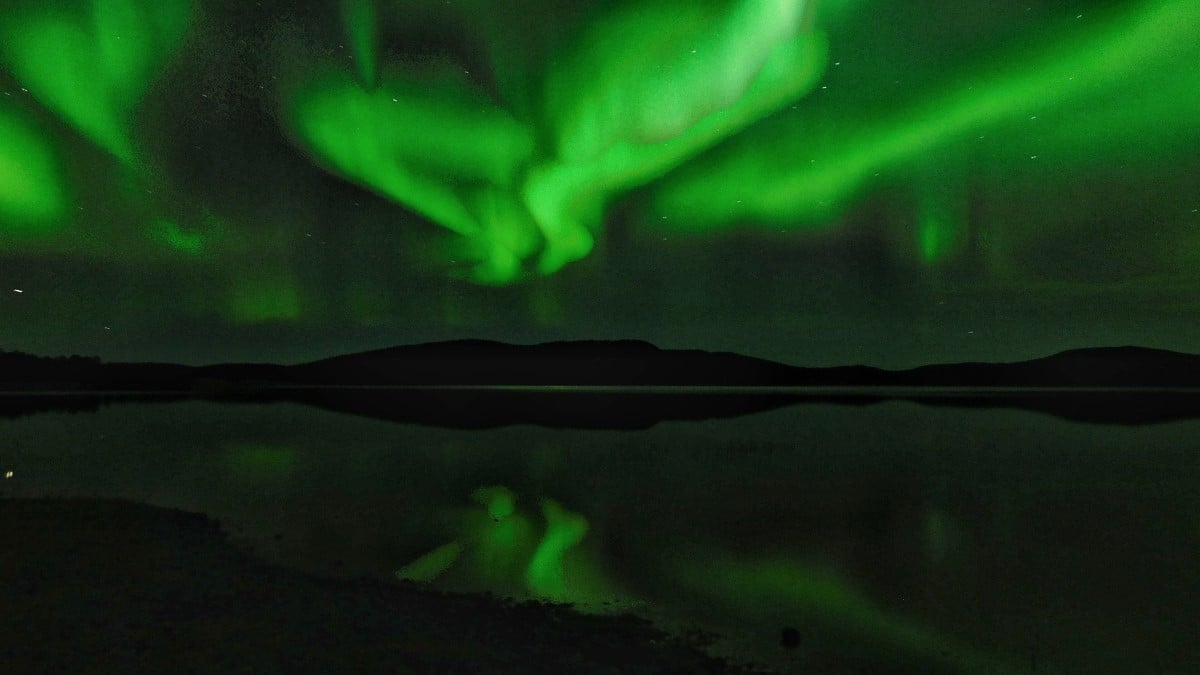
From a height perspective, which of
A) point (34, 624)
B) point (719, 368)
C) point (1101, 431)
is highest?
point (719, 368)

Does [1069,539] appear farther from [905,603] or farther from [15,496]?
[15,496]

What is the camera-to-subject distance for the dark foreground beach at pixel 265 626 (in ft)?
12.4

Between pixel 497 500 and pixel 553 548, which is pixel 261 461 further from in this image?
pixel 553 548

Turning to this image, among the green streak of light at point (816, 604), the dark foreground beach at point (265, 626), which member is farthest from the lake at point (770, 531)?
the dark foreground beach at point (265, 626)

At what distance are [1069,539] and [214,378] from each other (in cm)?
9435

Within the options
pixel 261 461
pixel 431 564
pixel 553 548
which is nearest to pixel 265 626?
pixel 431 564

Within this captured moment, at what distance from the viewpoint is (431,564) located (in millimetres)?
5762

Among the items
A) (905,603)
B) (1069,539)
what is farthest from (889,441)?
(905,603)

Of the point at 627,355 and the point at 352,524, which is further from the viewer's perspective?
the point at 627,355

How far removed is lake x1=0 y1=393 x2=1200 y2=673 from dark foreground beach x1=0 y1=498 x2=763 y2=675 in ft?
1.38

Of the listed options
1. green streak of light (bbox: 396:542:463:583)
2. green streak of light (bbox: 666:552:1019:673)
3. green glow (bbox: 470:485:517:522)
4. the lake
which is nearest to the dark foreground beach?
green streak of light (bbox: 396:542:463:583)

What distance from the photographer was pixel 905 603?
4969 mm

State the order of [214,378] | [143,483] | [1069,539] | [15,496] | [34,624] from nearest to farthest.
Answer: [34,624]
[1069,539]
[15,496]
[143,483]
[214,378]

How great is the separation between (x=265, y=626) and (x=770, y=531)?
16.5 ft
